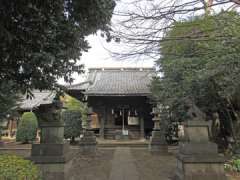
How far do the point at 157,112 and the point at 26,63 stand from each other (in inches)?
391

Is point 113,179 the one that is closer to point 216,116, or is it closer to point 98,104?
point 216,116

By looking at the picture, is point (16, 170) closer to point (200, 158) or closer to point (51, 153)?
point (51, 153)

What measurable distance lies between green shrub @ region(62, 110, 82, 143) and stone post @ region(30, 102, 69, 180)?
998cm

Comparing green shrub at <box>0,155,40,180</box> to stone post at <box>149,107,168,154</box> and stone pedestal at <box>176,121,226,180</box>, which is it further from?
stone post at <box>149,107,168,154</box>

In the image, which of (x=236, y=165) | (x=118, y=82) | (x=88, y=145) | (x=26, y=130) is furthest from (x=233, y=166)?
(x=118, y=82)

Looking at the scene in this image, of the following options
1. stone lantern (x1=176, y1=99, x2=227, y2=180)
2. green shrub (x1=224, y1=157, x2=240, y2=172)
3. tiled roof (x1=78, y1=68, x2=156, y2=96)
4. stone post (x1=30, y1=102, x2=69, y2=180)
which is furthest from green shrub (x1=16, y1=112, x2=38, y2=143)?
stone lantern (x1=176, y1=99, x2=227, y2=180)

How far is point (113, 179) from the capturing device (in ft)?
24.4

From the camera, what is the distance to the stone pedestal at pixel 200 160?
6633 millimetres

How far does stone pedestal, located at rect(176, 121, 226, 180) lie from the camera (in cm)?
663

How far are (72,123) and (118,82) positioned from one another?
6.06 metres

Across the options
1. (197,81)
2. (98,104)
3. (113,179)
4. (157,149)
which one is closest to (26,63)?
(113,179)

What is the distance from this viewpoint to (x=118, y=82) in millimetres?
21938

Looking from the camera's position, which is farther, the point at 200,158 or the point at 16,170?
the point at 200,158

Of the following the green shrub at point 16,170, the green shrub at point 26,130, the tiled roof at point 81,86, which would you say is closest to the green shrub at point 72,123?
the tiled roof at point 81,86
